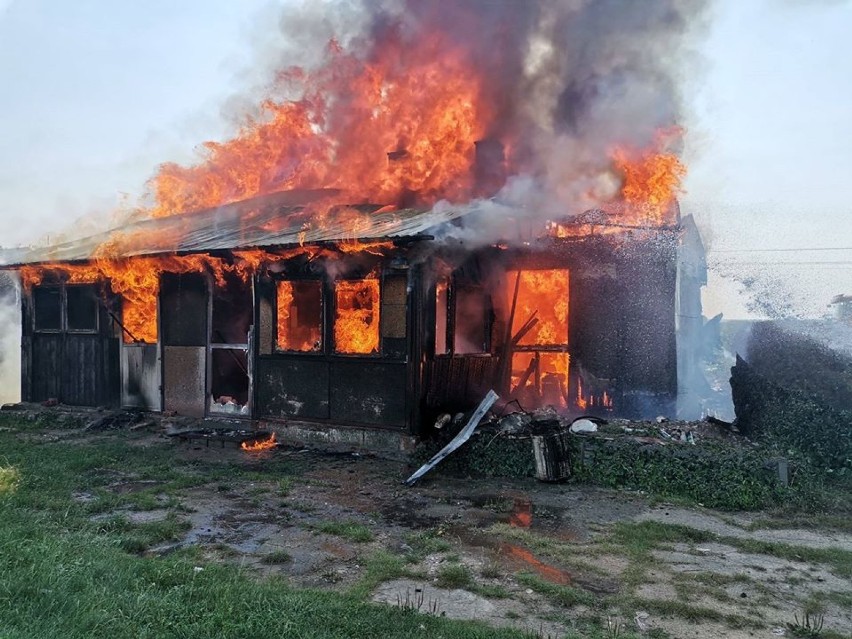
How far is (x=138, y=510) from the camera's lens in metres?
7.05

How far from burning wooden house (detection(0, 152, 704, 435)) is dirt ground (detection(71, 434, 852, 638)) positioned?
2.35 m

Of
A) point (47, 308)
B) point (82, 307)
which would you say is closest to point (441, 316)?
point (82, 307)

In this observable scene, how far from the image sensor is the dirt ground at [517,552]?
4.55 meters

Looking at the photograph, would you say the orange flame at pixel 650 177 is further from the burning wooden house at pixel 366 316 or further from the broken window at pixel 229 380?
the broken window at pixel 229 380

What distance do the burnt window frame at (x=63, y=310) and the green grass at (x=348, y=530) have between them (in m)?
9.79

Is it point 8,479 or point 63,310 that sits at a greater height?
point 63,310

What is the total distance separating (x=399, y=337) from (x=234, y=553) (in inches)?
192

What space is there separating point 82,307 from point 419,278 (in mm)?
8946

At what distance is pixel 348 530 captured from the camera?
6.34m

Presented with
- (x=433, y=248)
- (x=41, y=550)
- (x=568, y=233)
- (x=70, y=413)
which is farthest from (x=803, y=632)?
(x=70, y=413)

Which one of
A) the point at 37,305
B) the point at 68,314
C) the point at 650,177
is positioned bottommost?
the point at 68,314

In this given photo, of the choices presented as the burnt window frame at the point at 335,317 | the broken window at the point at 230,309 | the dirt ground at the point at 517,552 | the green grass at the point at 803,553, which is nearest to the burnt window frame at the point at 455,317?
the burnt window frame at the point at 335,317

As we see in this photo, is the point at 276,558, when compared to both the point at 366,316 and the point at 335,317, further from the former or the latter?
the point at 335,317

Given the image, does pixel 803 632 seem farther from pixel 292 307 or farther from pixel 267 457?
pixel 292 307
